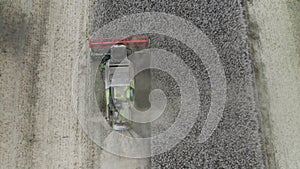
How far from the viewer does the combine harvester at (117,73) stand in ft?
20.7

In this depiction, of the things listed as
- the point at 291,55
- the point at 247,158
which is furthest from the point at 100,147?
the point at 291,55

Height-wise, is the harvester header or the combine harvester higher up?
the harvester header

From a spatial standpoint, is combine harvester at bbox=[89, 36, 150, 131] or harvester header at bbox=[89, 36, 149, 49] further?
harvester header at bbox=[89, 36, 149, 49]

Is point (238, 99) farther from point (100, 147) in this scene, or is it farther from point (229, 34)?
point (100, 147)

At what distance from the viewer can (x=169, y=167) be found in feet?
20.1

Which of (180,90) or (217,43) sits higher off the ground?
(217,43)

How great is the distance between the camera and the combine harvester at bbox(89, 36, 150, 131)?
6301 millimetres

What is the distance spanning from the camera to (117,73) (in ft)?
21.0

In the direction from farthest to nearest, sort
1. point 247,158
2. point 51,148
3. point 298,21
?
point 298,21 → point 51,148 → point 247,158

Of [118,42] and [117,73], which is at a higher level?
[118,42]

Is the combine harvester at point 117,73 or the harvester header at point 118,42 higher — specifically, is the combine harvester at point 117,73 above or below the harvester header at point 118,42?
below

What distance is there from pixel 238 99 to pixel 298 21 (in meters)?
2.39

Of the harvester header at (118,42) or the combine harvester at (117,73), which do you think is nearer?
the combine harvester at (117,73)

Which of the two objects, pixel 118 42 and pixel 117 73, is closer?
pixel 117 73
